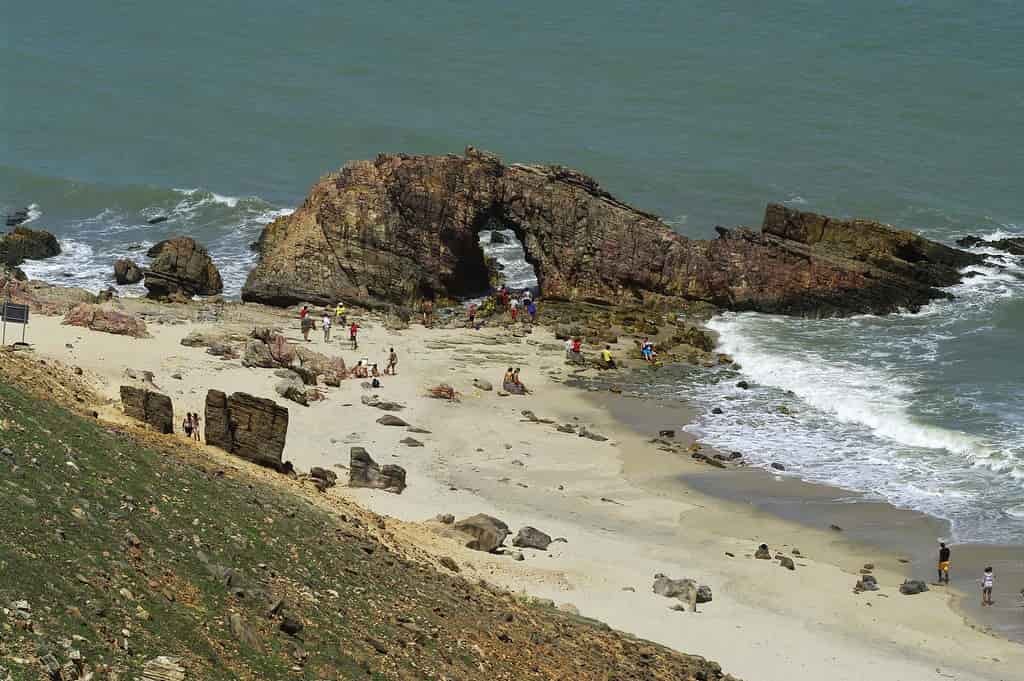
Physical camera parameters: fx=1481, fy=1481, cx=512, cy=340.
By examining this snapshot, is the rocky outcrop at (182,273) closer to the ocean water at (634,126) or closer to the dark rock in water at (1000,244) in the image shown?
the ocean water at (634,126)

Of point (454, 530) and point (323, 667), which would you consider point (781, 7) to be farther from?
point (323, 667)

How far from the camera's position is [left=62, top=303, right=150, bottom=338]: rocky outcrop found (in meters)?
33.8

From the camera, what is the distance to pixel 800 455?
1252 inches

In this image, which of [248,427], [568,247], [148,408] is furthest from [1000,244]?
[148,408]

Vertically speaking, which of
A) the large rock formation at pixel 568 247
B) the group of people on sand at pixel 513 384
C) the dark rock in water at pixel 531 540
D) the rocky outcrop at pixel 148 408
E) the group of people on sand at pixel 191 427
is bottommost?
the dark rock in water at pixel 531 540

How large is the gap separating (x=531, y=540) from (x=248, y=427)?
473 cm

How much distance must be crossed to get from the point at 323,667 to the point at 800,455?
19.4 metres

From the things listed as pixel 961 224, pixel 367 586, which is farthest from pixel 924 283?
pixel 367 586

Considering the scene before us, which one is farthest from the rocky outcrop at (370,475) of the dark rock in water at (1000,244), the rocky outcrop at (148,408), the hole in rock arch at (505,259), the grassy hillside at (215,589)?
the dark rock in water at (1000,244)

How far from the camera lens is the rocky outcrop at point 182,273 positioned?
43.6 meters

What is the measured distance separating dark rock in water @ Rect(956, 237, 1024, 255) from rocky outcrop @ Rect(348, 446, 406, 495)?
32.3 m

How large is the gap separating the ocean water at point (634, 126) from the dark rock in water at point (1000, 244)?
146 centimetres

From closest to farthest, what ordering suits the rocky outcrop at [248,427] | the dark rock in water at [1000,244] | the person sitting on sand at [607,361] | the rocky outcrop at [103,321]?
the rocky outcrop at [248,427], the rocky outcrop at [103,321], the person sitting on sand at [607,361], the dark rock in water at [1000,244]

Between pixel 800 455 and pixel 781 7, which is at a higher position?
pixel 781 7
